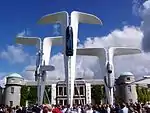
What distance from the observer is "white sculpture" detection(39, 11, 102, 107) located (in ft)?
124

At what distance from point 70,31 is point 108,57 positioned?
9.09m

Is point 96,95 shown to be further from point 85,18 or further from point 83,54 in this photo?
point 85,18

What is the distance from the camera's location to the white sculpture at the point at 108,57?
42.8m

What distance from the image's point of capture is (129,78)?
9100cm

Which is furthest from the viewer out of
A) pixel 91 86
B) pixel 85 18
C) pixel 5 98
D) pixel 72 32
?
pixel 91 86

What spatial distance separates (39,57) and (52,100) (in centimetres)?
5226

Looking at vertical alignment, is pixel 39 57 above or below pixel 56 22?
below

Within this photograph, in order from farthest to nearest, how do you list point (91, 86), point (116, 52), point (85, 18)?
point (91, 86) < point (116, 52) < point (85, 18)

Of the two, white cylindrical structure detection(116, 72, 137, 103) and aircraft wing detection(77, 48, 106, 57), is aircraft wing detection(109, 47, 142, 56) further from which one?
white cylindrical structure detection(116, 72, 137, 103)

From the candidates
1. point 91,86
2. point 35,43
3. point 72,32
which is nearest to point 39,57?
point 35,43

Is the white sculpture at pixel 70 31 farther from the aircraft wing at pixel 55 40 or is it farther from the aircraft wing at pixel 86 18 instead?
the aircraft wing at pixel 55 40

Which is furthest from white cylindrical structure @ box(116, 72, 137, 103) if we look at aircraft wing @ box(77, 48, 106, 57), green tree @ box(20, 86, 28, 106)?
aircraft wing @ box(77, 48, 106, 57)

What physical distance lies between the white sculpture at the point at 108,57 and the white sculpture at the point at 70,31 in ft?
16.8

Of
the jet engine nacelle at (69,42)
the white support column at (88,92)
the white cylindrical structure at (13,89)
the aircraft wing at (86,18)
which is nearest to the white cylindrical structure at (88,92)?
the white support column at (88,92)
